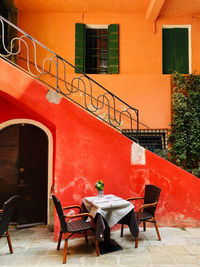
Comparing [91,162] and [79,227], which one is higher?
[91,162]

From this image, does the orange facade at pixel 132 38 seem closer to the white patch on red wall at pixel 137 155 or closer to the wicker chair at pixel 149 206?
the white patch on red wall at pixel 137 155

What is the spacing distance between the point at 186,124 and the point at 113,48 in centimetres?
332

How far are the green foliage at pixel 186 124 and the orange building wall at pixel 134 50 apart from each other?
305 mm

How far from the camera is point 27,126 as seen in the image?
17.7 ft

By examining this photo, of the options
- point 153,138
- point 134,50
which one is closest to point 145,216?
point 153,138

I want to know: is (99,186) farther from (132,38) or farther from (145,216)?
(132,38)

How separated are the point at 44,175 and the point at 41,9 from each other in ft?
17.0

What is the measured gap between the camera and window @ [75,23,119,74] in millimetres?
6973

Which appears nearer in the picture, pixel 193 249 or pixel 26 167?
pixel 193 249

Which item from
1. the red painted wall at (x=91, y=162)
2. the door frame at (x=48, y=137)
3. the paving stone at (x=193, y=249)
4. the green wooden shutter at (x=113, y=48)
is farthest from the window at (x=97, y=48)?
the paving stone at (x=193, y=249)

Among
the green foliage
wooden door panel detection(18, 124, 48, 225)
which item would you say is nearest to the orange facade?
the green foliage

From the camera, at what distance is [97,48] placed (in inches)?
290

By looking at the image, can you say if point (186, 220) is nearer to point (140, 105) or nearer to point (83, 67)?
point (140, 105)

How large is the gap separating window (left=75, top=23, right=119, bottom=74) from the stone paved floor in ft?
16.0
